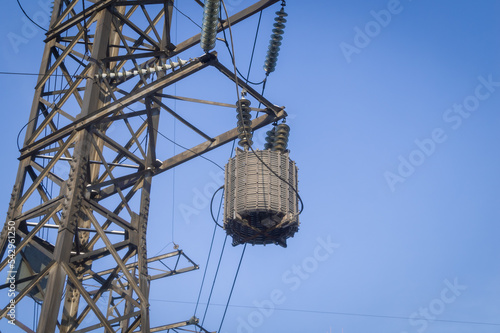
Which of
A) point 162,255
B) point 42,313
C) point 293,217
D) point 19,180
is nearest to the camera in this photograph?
point 42,313

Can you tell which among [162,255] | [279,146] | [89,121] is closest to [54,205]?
[89,121]

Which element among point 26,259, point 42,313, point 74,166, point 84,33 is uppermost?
point 84,33

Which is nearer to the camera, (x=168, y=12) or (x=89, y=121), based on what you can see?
(x=89, y=121)

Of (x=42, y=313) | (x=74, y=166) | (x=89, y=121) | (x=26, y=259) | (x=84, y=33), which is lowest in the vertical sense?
(x=42, y=313)

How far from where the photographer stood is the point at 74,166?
1102 centimetres

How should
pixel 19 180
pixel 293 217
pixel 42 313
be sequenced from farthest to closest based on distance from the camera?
pixel 19 180 → pixel 293 217 → pixel 42 313

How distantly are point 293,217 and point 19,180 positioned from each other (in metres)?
4.57

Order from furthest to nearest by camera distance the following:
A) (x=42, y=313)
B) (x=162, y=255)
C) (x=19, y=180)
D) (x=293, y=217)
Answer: (x=162, y=255) → (x=19, y=180) → (x=293, y=217) → (x=42, y=313)

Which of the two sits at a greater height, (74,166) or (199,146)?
(199,146)

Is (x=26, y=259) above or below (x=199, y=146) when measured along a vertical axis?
below

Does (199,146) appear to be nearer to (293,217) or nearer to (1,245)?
(293,217)

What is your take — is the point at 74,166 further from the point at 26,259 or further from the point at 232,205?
the point at 232,205

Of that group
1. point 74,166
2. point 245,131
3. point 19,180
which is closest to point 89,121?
point 74,166

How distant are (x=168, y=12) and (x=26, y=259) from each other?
15.7 feet
